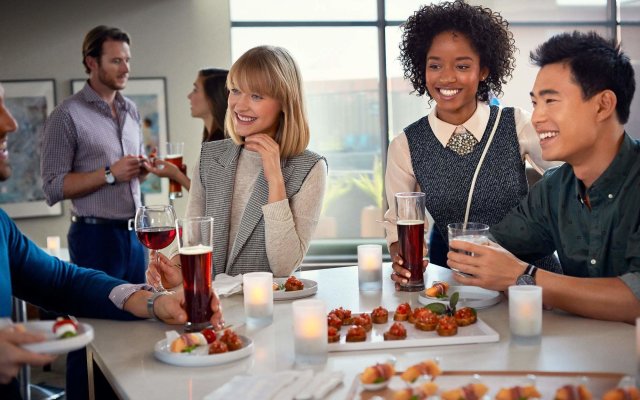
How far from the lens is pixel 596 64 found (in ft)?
7.89

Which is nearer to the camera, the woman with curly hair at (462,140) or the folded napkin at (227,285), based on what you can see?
the folded napkin at (227,285)

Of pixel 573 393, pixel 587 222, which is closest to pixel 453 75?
pixel 587 222

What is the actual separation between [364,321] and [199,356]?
0.43m

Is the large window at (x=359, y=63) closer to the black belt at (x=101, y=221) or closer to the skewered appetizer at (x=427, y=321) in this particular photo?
the black belt at (x=101, y=221)

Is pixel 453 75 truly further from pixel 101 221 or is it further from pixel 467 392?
pixel 101 221

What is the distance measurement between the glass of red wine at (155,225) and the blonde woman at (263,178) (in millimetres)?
430

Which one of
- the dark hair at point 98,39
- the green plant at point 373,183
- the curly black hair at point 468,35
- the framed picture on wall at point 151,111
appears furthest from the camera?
the green plant at point 373,183

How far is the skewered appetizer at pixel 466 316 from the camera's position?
6.54ft

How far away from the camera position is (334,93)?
25.3 ft

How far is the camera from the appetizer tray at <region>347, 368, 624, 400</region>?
60.2 inches

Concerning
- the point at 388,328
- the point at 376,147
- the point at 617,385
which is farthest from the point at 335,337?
the point at 376,147

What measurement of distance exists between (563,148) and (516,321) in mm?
706

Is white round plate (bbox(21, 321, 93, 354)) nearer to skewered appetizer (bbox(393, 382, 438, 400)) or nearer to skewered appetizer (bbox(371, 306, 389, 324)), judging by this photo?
skewered appetizer (bbox(393, 382, 438, 400))

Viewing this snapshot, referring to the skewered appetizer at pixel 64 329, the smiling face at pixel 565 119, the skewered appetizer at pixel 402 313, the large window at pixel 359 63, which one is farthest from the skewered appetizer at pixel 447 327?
the large window at pixel 359 63
